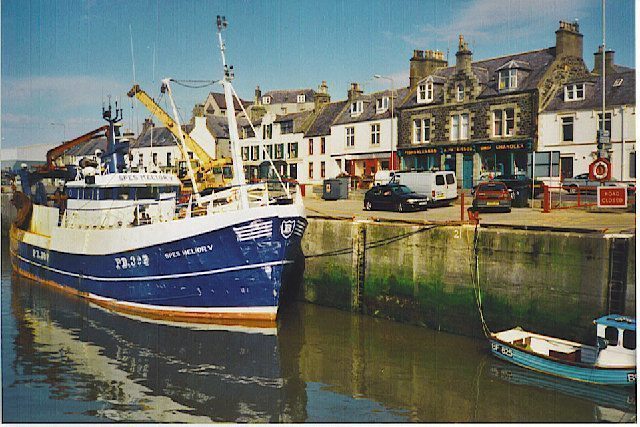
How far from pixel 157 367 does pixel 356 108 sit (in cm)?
3468

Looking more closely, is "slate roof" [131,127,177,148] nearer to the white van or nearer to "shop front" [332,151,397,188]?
"shop front" [332,151,397,188]

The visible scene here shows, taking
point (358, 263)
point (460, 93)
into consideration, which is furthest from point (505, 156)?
point (358, 263)

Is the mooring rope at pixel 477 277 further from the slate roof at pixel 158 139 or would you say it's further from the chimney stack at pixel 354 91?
the slate roof at pixel 158 139

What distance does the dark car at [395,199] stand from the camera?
28.0 m

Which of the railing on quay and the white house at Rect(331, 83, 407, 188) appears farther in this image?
the white house at Rect(331, 83, 407, 188)

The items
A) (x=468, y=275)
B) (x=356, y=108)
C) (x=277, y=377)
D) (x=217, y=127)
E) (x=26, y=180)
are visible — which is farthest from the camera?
(x=217, y=127)

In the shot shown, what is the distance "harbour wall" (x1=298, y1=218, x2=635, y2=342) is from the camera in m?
16.4

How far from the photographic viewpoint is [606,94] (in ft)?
111

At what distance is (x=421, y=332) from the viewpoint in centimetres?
1956

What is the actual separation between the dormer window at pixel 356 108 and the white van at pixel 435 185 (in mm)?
18033

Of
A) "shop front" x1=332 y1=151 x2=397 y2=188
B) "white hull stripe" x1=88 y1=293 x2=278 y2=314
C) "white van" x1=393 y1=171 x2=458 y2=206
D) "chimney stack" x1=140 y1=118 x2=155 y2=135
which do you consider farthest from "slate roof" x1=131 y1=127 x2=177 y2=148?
Result: "white hull stripe" x1=88 y1=293 x2=278 y2=314

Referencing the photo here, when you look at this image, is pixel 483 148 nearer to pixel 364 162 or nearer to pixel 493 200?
pixel 364 162

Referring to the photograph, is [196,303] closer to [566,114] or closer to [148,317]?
[148,317]

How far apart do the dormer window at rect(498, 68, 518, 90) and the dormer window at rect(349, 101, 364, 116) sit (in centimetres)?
1244
